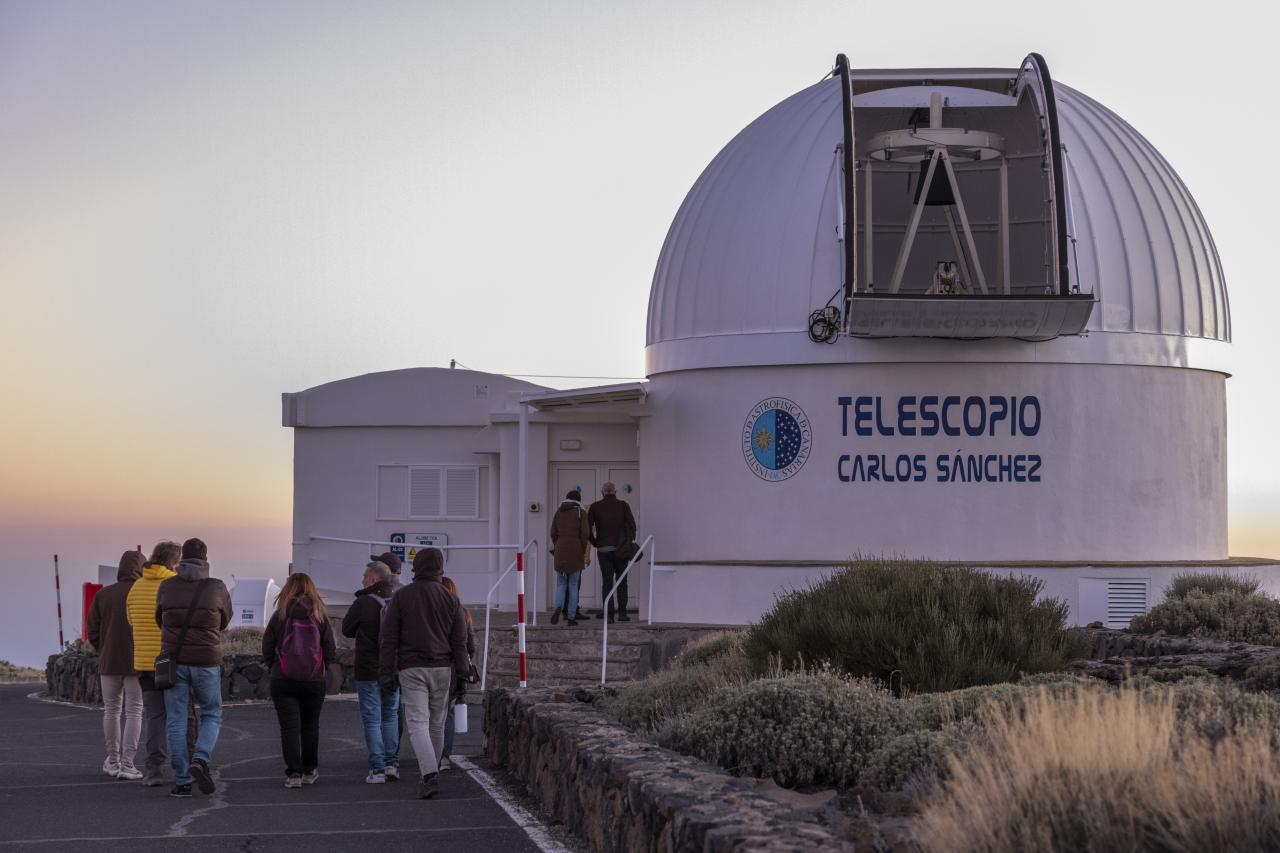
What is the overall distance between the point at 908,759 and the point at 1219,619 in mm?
7823

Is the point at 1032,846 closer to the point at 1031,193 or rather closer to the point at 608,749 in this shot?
the point at 608,749

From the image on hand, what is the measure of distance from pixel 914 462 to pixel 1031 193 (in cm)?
393

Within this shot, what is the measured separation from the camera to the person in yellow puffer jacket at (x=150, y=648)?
411 inches

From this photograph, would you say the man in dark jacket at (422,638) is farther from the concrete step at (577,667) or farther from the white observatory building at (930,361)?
the white observatory building at (930,361)

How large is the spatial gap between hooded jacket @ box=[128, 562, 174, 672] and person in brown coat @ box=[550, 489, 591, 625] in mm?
7603

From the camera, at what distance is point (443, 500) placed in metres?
22.3

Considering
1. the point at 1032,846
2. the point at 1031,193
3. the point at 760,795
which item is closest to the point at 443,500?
the point at 1031,193

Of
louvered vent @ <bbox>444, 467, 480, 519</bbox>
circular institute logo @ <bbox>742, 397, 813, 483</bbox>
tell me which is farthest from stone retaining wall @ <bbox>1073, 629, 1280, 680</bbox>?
louvered vent @ <bbox>444, 467, 480, 519</bbox>

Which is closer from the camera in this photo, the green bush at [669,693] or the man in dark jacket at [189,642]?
the green bush at [669,693]

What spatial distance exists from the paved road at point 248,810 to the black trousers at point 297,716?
0.63ft

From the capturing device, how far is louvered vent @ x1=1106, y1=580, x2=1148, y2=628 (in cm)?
1792

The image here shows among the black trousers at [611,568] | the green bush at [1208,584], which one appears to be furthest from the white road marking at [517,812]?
the green bush at [1208,584]

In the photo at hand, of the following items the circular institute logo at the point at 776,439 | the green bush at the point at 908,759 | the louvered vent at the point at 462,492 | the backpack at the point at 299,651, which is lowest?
the green bush at the point at 908,759

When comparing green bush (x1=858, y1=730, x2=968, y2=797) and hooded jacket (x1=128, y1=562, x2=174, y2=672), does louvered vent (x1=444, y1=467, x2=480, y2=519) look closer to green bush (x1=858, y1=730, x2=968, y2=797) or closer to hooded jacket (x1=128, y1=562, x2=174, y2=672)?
hooded jacket (x1=128, y1=562, x2=174, y2=672)
